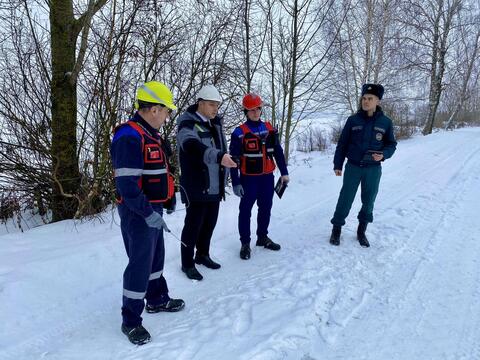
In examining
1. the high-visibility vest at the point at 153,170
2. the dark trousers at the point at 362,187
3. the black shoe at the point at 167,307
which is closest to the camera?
the high-visibility vest at the point at 153,170

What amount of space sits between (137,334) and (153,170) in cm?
122

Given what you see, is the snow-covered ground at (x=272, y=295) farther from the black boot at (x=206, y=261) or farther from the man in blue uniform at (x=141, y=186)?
the man in blue uniform at (x=141, y=186)

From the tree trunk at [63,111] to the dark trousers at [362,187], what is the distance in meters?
3.72

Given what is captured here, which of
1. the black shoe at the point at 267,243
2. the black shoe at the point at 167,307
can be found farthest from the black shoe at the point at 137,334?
the black shoe at the point at 267,243

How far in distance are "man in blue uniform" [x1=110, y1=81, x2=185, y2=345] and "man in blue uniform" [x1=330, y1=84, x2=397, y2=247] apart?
251 centimetres

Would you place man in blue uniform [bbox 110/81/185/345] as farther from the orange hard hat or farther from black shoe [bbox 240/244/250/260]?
black shoe [bbox 240/244/250/260]

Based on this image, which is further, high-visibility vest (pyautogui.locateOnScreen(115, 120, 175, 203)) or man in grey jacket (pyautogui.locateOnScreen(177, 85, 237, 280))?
man in grey jacket (pyautogui.locateOnScreen(177, 85, 237, 280))

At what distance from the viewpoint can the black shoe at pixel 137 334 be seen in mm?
2592

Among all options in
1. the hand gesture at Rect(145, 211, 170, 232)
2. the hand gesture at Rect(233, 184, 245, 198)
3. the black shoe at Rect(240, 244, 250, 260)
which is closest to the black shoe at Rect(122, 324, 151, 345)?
the hand gesture at Rect(145, 211, 170, 232)

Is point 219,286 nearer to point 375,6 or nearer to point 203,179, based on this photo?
point 203,179

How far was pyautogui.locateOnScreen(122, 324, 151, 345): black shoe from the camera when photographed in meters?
2.59

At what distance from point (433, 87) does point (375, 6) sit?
8.88 metres

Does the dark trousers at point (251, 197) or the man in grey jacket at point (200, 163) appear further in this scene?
the dark trousers at point (251, 197)

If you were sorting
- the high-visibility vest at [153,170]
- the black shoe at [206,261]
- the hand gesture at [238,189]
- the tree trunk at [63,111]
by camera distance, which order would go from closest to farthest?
the high-visibility vest at [153,170] < the black shoe at [206,261] < the hand gesture at [238,189] < the tree trunk at [63,111]
